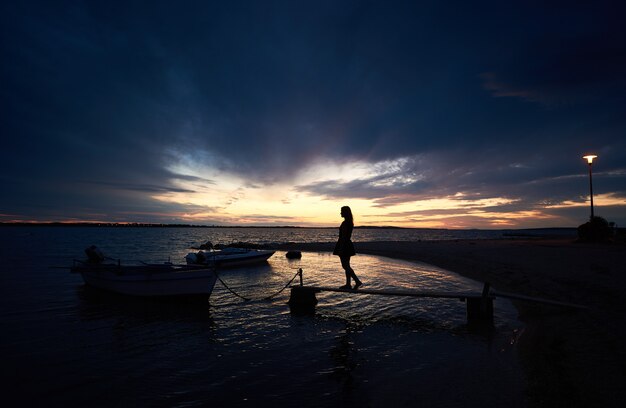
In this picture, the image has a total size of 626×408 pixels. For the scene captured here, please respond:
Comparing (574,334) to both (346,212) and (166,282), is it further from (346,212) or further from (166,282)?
(166,282)

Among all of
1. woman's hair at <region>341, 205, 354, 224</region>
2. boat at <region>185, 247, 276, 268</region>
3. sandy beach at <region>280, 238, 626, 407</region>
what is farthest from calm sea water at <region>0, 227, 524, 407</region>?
boat at <region>185, 247, 276, 268</region>

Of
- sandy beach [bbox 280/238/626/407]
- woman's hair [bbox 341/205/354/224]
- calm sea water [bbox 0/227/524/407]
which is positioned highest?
woman's hair [bbox 341/205/354/224]

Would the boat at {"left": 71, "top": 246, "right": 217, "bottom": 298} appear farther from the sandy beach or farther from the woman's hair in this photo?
the sandy beach

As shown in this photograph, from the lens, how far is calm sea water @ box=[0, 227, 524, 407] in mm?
6734

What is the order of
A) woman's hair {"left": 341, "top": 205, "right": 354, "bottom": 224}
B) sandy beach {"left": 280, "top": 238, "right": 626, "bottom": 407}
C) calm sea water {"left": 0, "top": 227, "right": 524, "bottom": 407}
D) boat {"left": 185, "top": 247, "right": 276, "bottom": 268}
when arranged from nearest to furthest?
sandy beach {"left": 280, "top": 238, "right": 626, "bottom": 407} < calm sea water {"left": 0, "top": 227, "right": 524, "bottom": 407} < woman's hair {"left": 341, "top": 205, "right": 354, "bottom": 224} < boat {"left": 185, "top": 247, "right": 276, "bottom": 268}

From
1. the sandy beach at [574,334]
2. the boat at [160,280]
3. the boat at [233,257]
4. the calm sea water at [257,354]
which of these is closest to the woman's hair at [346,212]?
the calm sea water at [257,354]

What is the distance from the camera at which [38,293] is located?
19.0 meters

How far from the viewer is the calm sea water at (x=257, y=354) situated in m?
6.73

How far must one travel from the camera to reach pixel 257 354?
905cm

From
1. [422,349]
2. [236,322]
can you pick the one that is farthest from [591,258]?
[236,322]

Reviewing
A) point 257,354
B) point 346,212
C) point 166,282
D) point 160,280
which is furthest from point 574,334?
point 160,280

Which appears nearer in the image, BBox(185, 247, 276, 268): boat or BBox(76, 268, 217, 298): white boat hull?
BBox(76, 268, 217, 298): white boat hull

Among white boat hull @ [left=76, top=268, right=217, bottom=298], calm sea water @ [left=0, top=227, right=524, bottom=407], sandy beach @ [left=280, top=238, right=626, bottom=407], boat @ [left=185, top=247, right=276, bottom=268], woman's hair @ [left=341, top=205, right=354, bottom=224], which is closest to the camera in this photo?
sandy beach @ [left=280, top=238, right=626, bottom=407]

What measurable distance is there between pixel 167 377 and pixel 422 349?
683cm
